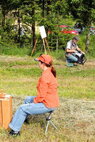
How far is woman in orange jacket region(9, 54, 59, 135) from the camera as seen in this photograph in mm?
6648

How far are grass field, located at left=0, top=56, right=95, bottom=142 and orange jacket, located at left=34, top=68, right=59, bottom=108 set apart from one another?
0.63m

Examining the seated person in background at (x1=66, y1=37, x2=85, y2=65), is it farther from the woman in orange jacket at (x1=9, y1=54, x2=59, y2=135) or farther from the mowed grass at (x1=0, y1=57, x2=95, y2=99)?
the woman in orange jacket at (x1=9, y1=54, x2=59, y2=135)

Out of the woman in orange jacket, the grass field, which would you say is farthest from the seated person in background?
the woman in orange jacket

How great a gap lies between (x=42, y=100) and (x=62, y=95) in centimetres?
359

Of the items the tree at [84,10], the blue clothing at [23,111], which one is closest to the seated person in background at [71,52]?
the tree at [84,10]

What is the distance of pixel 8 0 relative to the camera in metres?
21.6

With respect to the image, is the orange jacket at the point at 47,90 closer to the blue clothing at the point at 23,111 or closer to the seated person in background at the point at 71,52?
the blue clothing at the point at 23,111

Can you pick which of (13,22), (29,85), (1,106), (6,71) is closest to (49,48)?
(13,22)

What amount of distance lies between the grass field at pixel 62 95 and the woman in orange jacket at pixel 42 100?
28cm

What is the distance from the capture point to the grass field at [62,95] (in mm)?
6891

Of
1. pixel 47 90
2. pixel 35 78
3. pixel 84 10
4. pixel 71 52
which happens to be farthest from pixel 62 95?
pixel 84 10

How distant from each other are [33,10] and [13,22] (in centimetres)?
305

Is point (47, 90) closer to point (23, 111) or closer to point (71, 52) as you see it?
point (23, 111)

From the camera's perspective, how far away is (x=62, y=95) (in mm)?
10234
